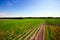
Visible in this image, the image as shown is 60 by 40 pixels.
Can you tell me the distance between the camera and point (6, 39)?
1150 cm

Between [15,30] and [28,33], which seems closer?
[28,33]

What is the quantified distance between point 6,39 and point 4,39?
0.29 metres

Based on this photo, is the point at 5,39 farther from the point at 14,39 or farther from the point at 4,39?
the point at 14,39

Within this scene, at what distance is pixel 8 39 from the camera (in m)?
11.4

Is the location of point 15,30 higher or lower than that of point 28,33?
higher

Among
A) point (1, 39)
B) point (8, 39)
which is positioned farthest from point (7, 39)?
point (1, 39)

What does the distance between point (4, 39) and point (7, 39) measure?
0.45 meters

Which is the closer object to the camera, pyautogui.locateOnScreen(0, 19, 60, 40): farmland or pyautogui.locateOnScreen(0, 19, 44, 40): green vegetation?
pyautogui.locateOnScreen(0, 19, 60, 40): farmland

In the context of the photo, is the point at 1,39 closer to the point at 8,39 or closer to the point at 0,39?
the point at 0,39

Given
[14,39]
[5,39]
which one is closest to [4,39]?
[5,39]

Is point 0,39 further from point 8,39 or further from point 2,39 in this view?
point 8,39

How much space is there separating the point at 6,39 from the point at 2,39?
59 centimetres

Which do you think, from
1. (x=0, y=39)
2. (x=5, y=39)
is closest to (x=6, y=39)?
(x=5, y=39)

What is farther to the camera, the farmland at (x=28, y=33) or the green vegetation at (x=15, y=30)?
the green vegetation at (x=15, y=30)
